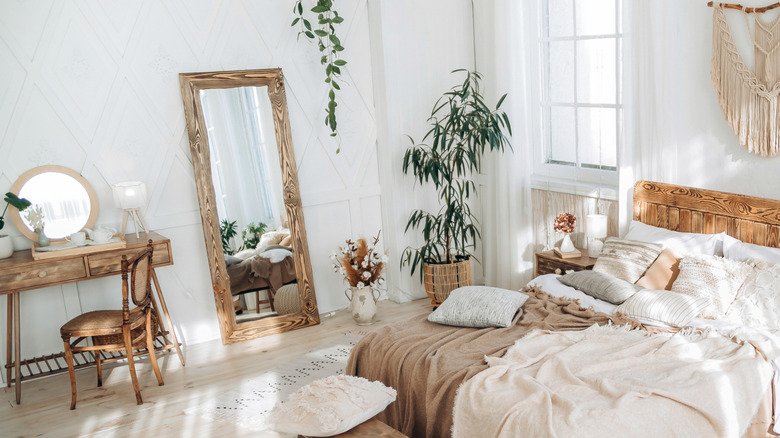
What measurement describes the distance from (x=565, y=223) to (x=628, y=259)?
2.74ft

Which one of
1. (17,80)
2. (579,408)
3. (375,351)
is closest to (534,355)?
(579,408)

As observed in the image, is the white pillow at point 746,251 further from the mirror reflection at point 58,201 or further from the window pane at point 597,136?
the mirror reflection at point 58,201

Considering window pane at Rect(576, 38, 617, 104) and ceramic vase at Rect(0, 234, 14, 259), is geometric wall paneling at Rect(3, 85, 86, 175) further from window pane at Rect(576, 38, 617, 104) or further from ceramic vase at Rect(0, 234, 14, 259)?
window pane at Rect(576, 38, 617, 104)

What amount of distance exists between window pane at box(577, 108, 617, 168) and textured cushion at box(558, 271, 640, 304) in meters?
1.16

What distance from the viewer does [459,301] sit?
3.48m

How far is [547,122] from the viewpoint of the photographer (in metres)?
5.13

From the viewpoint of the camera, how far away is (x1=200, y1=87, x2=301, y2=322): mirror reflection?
469 centimetres

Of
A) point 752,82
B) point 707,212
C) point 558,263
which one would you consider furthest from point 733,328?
point 558,263

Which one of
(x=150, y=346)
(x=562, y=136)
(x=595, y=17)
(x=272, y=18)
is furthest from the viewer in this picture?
(x=562, y=136)

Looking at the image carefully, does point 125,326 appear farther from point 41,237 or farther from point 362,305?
point 362,305

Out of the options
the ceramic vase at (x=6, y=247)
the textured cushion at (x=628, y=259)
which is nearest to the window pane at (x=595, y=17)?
the textured cushion at (x=628, y=259)

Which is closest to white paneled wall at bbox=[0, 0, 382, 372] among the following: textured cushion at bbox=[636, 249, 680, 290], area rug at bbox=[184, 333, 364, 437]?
area rug at bbox=[184, 333, 364, 437]

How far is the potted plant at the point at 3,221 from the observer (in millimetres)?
4016

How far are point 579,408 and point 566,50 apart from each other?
314 centimetres
